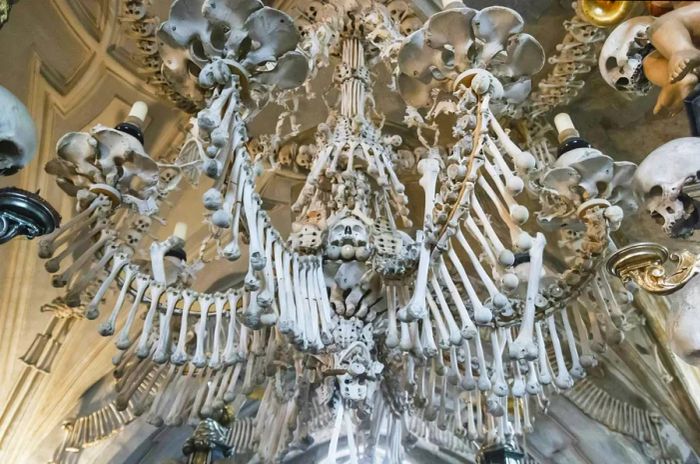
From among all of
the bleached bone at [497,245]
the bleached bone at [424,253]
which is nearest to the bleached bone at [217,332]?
the bleached bone at [424,253]

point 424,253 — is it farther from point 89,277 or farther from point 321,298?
point 89,277

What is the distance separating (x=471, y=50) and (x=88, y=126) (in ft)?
9.10

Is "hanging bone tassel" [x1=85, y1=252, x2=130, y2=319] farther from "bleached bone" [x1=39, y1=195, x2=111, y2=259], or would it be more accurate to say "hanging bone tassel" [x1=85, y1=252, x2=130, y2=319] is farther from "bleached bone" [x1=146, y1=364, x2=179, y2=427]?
"bleached bone" [x1=146, y1=364, x2=179, y2=427]

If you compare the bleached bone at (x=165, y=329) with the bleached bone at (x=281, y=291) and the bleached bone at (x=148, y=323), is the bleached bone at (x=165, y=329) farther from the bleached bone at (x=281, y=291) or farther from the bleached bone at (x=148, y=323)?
the bleached bone at (x=281, y=291)

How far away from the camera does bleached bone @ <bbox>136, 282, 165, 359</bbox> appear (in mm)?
1848

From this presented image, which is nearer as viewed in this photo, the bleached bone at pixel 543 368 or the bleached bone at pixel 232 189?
the bleached bone at pixel 232 189

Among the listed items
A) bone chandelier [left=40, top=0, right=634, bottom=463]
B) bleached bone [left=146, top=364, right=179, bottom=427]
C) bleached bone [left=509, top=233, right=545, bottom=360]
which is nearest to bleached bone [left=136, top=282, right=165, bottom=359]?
bone chandelier [left=40, top=0, right=634, bottom=463]

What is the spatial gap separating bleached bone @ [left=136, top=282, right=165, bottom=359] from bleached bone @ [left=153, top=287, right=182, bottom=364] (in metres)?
0.03

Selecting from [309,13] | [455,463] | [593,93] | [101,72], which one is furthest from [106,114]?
[455,463]

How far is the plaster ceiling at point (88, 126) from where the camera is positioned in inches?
136

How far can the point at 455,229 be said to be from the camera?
1.68 metres

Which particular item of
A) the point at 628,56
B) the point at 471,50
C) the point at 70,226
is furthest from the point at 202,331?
the point at 628,56

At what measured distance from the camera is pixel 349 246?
80.4 inches

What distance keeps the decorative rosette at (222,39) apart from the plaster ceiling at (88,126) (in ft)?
4.58
